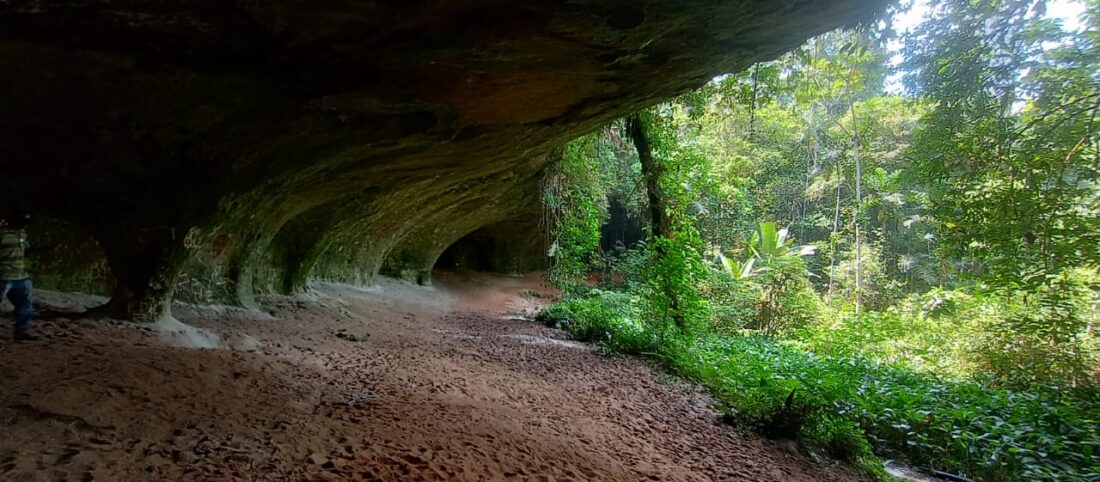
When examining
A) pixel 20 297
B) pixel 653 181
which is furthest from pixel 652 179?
pixel 20 297

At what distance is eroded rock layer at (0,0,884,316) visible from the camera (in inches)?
144

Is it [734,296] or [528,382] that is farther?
[734,296]

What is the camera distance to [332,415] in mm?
3605

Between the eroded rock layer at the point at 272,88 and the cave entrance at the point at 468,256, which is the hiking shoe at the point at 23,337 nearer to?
the eroded rock layer at the point at 272,88

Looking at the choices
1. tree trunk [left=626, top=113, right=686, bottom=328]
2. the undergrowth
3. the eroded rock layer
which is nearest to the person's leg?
the eroded rock layer

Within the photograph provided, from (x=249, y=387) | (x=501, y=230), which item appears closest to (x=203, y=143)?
(x=249, y=387)

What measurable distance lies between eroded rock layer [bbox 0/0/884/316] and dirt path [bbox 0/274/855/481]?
4.15 ft

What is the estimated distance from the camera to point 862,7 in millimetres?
4324

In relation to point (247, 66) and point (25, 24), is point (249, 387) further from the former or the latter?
point (25, 24)

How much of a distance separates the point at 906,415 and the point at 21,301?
889 centimetres

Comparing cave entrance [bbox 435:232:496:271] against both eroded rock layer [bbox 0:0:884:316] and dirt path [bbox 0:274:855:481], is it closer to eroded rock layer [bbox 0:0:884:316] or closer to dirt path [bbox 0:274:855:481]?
dirt path [bbox 0:274:855:481]

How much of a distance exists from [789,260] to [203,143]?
45.8ft

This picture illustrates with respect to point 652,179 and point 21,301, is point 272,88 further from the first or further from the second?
point 652,179

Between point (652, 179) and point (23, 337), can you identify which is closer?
point (23, 337)
